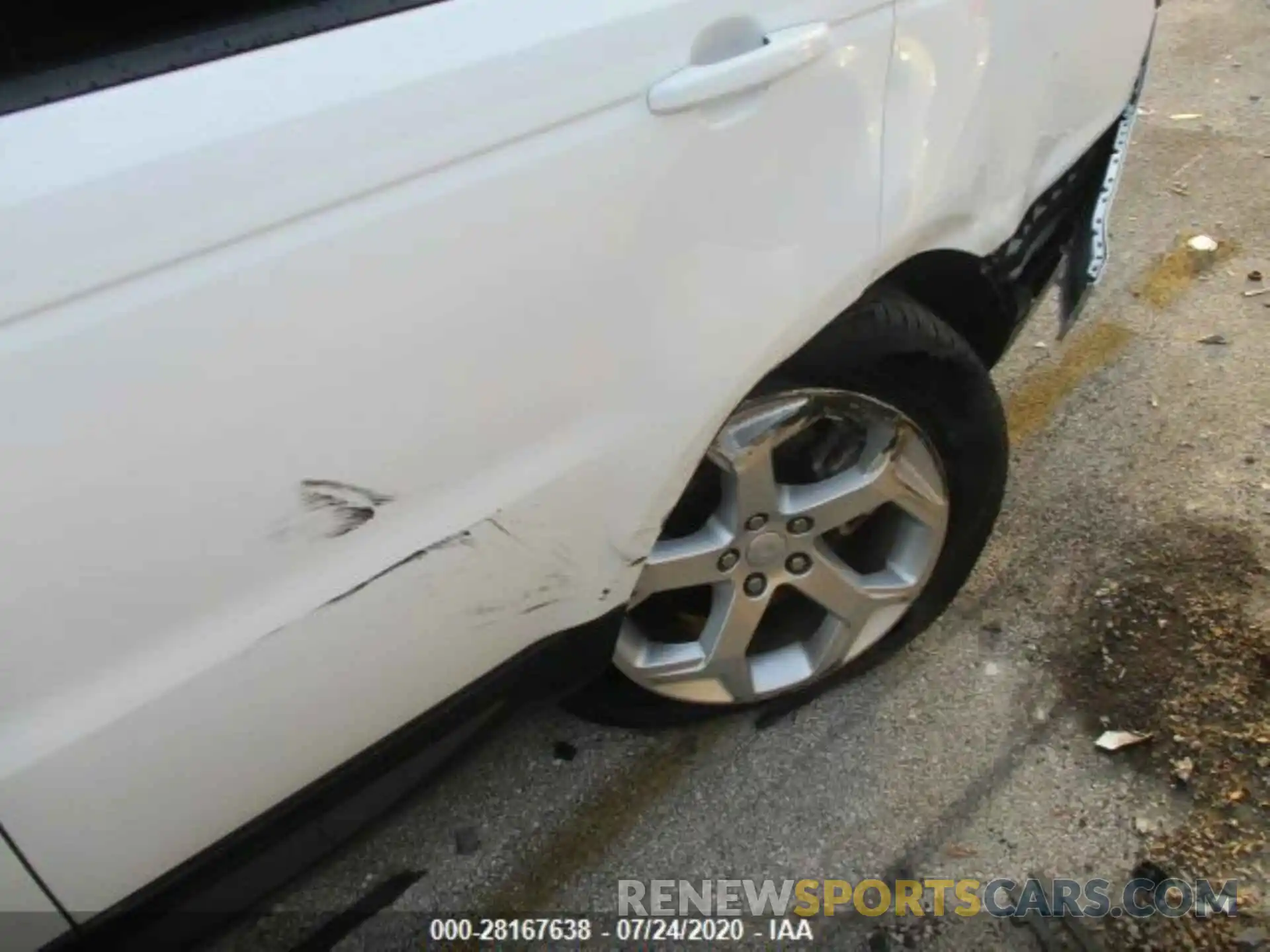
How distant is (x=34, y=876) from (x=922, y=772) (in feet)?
4.72

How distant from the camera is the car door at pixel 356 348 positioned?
3.42 feet

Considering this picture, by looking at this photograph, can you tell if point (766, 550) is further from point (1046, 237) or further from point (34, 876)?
point (34, 876)

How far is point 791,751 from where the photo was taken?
2.17 metres

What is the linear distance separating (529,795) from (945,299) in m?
1.14

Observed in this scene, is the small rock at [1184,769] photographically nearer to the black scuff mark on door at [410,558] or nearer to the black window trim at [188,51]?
the black scuff mark on door at [410,558]

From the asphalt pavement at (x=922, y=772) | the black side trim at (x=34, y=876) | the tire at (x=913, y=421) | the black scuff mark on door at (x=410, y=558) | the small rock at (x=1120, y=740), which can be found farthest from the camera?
the small rock at (x=1120, y=740)

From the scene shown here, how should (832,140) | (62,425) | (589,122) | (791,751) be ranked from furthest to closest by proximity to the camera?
(791,751) < (832,140) < (589,122) < (62,425)

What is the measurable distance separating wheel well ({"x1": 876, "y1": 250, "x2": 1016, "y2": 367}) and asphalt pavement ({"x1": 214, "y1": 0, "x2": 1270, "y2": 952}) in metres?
0.56

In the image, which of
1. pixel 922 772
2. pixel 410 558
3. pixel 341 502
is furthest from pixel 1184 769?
pixel 341 502

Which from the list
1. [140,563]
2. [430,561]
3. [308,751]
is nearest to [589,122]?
[430,561]

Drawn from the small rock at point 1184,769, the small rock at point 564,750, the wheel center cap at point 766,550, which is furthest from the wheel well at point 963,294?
the small rock at point 564,750

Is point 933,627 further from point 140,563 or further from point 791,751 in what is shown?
point 140,563

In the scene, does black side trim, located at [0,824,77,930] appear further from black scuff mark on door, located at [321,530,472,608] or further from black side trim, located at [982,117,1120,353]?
black side trim, located at [982,117,1120,353]

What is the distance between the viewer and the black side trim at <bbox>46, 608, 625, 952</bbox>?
138cm
